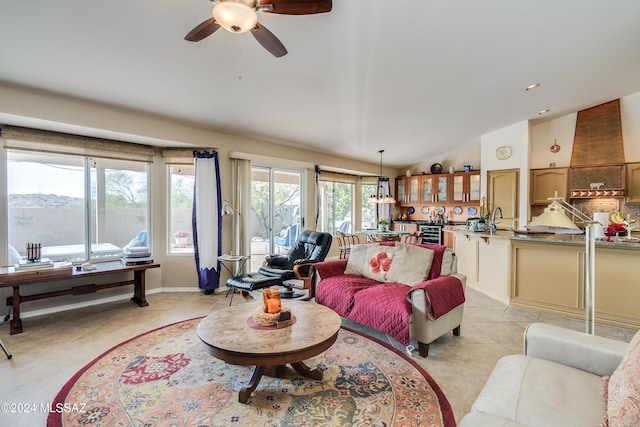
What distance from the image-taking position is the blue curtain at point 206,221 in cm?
428

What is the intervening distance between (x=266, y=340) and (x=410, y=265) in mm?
1823

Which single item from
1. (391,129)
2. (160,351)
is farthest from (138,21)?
(391,129)

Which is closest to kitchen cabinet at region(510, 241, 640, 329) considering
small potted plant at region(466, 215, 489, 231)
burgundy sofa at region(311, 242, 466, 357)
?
small potted plant at region(466, 215, 489, 231)

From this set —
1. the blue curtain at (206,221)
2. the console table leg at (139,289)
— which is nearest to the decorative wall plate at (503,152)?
the blue curtain at (206,221)

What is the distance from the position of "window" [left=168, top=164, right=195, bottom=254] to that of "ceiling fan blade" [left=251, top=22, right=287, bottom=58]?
3009mm

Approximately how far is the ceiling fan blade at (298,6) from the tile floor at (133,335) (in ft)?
8.44

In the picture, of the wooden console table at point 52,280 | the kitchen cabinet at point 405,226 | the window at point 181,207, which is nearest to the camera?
the wooden console table at point 52,280

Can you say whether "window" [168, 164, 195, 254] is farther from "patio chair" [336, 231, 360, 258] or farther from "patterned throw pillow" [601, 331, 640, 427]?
"patterned throw pillow" [601, 331, 640, 427]

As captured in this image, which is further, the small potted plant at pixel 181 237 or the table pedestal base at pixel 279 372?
the small potted plant at pixel 181 237

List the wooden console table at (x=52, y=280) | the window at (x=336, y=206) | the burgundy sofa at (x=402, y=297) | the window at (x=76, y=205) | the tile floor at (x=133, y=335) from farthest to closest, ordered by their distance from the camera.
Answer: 1. the window at (x=336, y=206)
2. the window at (x=76, y=205)
3. the wooden console table at (x=52, y=280)
4. the burgundy sofa at (x=402, y=297)
5. the tile floor at (x=133, y=335)

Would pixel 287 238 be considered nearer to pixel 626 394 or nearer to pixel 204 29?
pixel 204 29

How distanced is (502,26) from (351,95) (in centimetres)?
157

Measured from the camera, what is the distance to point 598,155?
4957 mm

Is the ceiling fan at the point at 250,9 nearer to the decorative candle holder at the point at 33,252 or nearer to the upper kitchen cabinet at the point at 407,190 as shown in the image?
the decorative candle holder at the point at 33,252
